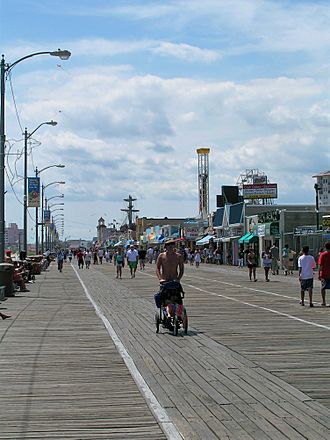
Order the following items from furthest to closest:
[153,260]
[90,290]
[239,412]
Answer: [153,260] → [90,290] → [239,412]

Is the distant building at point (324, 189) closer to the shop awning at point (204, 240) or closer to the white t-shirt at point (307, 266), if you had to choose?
the shop awning at point (204, 240)

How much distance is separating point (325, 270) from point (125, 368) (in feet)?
33.7

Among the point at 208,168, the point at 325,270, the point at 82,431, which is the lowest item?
the point at 82,431

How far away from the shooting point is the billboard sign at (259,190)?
274 feet

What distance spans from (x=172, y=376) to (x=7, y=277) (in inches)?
644

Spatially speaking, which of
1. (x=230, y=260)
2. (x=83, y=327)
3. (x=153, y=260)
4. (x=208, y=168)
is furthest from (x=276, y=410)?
(x=208, y=168)

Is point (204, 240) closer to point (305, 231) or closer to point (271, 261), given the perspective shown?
point (305, 231)

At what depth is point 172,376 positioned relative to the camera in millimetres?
10805

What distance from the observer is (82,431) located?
781 centimetres

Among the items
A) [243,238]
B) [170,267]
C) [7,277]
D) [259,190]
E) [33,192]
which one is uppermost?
[259,190]

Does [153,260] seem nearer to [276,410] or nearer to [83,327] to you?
[83,327]

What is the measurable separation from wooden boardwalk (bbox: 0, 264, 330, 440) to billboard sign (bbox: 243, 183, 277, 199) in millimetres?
63747

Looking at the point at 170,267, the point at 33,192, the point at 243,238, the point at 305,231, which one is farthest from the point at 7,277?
the point at 243,238

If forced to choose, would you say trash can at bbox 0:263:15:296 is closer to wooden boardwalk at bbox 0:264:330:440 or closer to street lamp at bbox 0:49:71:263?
street lamp at bbox 0:49:71:263
